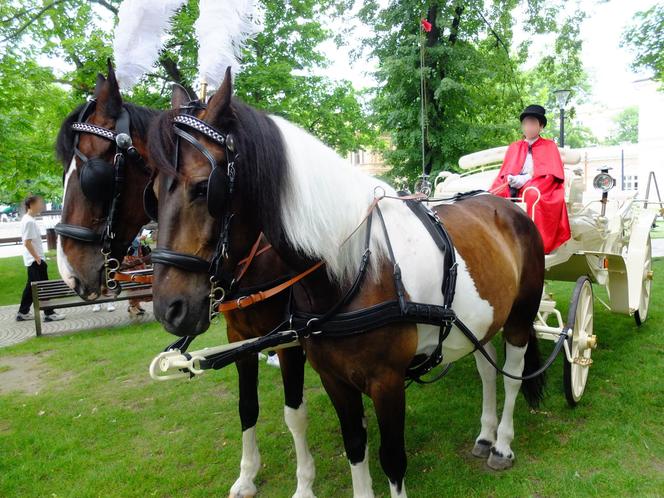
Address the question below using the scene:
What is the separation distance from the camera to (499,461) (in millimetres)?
3014

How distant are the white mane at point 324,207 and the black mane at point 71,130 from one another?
3.62ft

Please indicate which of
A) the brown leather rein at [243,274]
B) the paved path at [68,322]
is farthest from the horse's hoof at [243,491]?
the paved path at [68,322]

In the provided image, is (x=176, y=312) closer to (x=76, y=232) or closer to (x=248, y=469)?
(x=76, y=232)

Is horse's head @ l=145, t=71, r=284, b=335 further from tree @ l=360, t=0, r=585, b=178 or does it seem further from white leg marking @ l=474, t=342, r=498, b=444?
tree @ l=360, t=0, r=585, b=178

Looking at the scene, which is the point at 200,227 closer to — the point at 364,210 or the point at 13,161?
the point at 364,210

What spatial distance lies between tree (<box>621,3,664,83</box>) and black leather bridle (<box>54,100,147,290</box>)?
16031 mm

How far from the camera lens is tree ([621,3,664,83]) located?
44.6 ft

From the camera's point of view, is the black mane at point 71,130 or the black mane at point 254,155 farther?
the black mane at point 71,130

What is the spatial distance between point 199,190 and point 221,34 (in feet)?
5.12

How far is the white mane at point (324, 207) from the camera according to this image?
5.66 ft

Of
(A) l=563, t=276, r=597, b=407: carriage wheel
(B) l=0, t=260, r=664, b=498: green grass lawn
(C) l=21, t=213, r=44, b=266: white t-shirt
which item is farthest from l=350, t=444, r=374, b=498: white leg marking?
(C) l=21, t=213, r=44, b=266: white t-shirt

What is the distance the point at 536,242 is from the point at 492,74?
342 inches

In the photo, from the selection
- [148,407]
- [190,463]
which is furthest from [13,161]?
[190,463]

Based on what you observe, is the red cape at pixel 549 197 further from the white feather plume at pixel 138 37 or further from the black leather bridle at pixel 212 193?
the white feather plume at pixel 138 37
